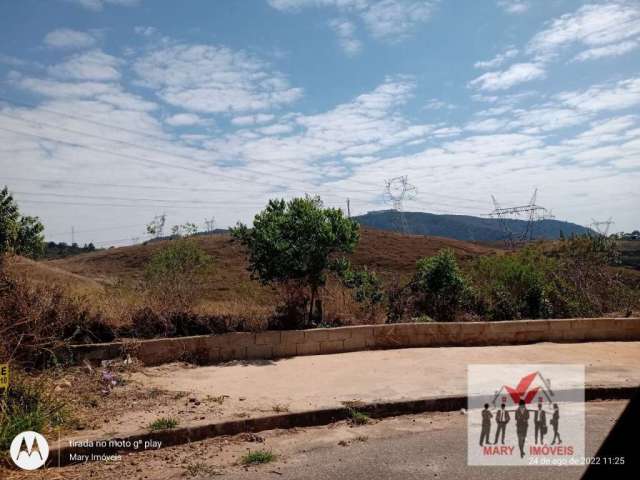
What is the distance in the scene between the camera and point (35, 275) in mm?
9609

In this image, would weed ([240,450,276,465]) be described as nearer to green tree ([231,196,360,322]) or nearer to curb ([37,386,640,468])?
curb ([37,386,640,468])

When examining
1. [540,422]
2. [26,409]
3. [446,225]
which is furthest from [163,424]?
[446,225]

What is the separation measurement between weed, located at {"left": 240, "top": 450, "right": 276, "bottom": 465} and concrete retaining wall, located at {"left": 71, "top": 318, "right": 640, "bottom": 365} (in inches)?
169

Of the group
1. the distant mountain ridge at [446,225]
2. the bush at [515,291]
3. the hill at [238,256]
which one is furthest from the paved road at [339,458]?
the distant mountain ridge at [446,225]

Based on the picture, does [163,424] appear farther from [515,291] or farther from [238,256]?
[238,256]

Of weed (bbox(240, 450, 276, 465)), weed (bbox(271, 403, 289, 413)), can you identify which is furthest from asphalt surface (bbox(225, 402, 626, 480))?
weed (bbox(271, 403, 289, 413))

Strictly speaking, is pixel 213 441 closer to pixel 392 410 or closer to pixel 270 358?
pixel 392 410

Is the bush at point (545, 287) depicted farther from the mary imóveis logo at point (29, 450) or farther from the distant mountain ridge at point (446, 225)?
the distant mountain ridge at point (446, 225)

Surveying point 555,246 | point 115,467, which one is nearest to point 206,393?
point 115,467

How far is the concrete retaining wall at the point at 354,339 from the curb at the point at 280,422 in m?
3.34

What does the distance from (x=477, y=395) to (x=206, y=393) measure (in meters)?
3.62

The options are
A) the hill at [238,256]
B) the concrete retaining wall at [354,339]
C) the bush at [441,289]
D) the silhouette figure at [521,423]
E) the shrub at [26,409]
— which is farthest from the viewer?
the hill at [238,256]

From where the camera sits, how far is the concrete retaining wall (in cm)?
883

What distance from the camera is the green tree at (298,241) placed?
10062 millimetres
